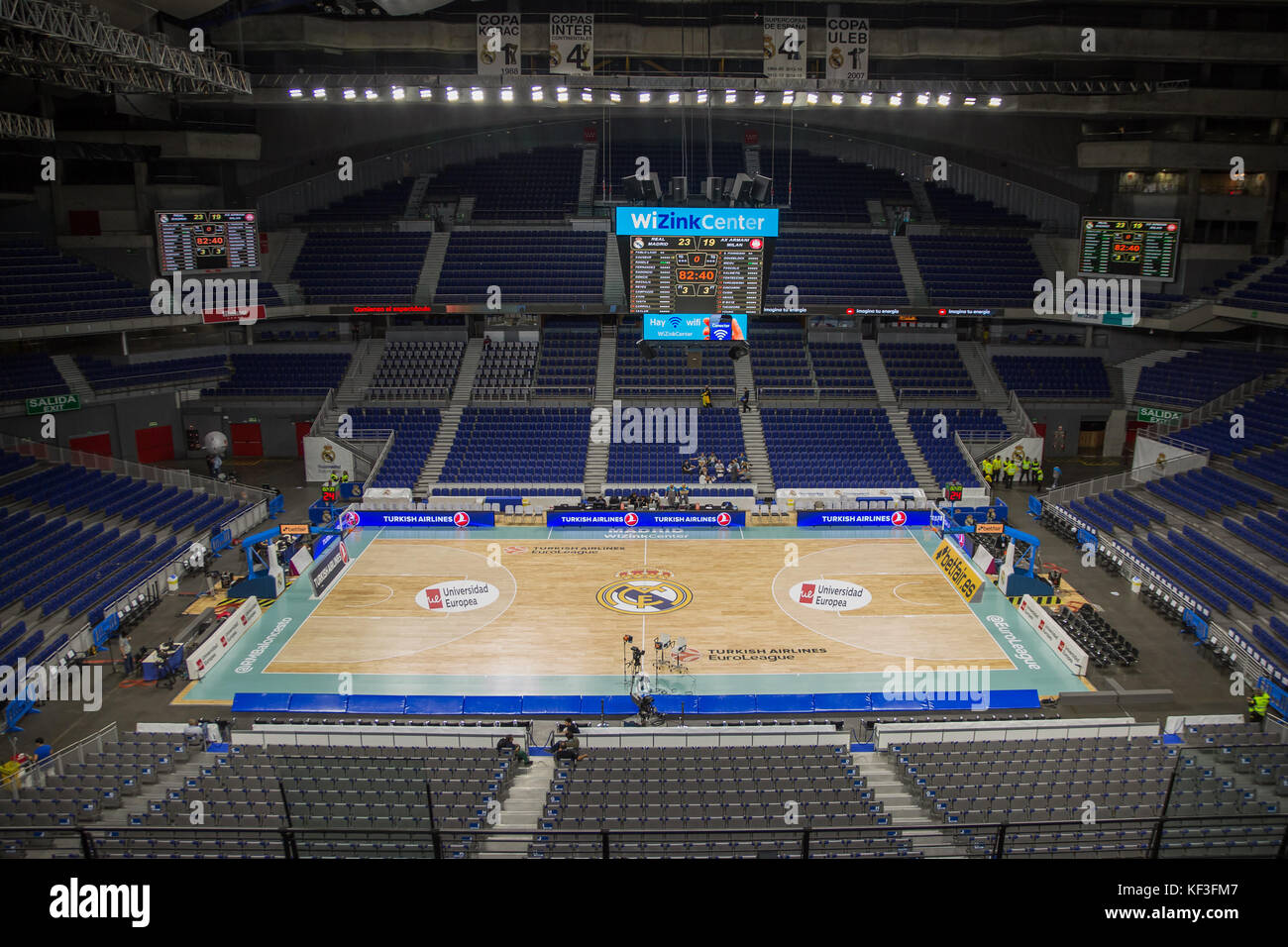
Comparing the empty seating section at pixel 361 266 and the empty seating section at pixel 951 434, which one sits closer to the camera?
the empty seating section at pixel 951 434

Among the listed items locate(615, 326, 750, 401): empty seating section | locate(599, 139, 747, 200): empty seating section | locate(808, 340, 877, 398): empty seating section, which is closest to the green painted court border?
locate(808, 340, 877, 398): empty seating section

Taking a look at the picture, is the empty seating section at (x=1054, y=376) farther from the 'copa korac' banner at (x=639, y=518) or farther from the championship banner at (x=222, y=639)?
the championship banner at (x=222, y=639)

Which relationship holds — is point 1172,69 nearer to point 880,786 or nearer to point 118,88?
point 880,786

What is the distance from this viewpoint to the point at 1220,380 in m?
33.0

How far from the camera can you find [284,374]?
123ft

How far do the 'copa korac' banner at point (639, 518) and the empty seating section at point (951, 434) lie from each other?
8.59 m

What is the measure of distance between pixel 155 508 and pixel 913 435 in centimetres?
2698

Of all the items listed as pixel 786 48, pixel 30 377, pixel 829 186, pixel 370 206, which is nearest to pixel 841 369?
pixel 829 186

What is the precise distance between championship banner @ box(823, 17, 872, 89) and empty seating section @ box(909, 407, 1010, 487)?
13.0 metres

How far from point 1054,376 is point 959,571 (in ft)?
53.3

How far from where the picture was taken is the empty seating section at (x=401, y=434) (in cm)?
3250

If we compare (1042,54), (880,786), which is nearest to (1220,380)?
(1042,54)

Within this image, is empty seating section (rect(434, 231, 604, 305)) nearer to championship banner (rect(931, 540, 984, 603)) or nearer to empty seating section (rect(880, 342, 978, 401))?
empty seating section (rect(880, 342, 978, 401))

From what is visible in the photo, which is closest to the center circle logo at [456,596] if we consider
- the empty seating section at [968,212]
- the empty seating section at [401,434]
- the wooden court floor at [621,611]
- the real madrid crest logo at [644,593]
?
the wooden court floor at [621,611]
